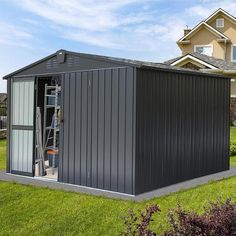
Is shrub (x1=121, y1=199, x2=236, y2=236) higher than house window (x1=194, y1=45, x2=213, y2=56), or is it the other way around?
house window (x1=194, y1=45, x2=213, y2=56)

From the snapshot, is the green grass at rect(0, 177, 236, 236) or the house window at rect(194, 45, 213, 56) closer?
the green grass at rect(0, 177, 236, 236)

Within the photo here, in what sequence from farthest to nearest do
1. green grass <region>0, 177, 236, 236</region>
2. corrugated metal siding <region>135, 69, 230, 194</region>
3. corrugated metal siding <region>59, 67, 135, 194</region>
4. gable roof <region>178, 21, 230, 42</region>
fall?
gable roof <region>178, 21, 230, 42</region>
corrugated metal siding <region>135, 69, 230, 194</region>
corrugated metal siding <region>59, 67, 135, 194</region>
green grass <region>0, 177, 236, 236</region>

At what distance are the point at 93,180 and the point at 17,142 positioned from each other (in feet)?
8.34

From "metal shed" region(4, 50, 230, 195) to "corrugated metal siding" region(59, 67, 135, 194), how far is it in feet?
0.06

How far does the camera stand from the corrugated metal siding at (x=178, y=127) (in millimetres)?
8625

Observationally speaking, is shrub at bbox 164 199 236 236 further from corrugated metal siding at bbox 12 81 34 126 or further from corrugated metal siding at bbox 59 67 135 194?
corrugated metal siding at bbox 12 81 34 126

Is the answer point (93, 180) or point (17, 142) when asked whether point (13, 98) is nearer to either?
point (17, 142)

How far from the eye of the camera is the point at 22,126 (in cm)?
1056

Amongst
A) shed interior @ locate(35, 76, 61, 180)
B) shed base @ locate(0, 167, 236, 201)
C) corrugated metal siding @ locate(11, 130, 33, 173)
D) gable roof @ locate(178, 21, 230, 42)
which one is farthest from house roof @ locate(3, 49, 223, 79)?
gable roof @ locate(178, 21, 230, 42)

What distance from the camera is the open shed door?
34.0ft

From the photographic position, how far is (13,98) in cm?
1080

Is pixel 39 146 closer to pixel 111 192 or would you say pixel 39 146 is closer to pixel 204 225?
pixel 111 192

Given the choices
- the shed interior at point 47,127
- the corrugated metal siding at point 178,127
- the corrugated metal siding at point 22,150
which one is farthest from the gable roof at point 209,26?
the corrugated metal siding at point 22,150

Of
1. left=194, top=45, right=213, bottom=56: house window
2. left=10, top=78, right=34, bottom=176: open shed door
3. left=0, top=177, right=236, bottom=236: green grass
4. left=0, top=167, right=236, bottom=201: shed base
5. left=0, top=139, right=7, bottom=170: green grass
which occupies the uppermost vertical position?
left=194, top=45, right=213, bottom=56: house window
